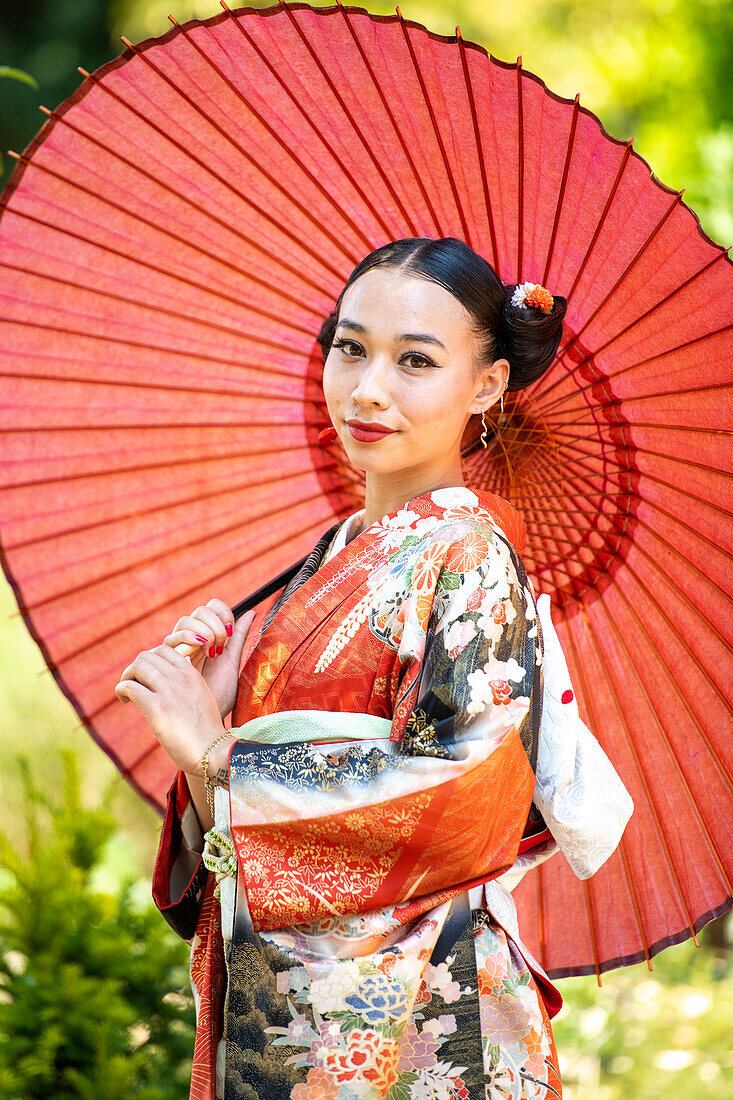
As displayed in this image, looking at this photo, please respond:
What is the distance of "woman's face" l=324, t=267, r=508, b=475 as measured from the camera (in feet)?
4.88

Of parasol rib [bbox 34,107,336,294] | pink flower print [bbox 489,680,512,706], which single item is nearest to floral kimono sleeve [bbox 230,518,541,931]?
pink flower print [bbox 489,680,512,706]

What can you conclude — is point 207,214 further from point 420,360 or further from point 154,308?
point 420,360

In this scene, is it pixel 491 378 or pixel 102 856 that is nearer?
pixel 491 378

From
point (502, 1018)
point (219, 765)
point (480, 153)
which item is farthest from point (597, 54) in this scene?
point (502, 1018)

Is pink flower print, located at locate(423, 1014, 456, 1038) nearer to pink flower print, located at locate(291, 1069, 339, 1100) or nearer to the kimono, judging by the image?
the kimono

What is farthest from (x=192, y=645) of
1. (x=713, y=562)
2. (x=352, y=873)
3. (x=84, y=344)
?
(x=713, y=562)

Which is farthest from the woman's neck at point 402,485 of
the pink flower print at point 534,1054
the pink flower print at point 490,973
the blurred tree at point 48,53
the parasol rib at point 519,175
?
the blurred tree at point 48,53

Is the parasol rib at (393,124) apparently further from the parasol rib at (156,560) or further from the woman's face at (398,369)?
the parasol rib at (156,560)

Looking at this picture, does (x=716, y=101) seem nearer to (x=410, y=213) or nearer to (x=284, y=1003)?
(x=410, y=213)

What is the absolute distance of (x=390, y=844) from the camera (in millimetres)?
1264

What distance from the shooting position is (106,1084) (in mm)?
2350

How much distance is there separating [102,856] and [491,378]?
6.65 feet

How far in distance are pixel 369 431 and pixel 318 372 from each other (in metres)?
0.44

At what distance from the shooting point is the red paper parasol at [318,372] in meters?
1.51
